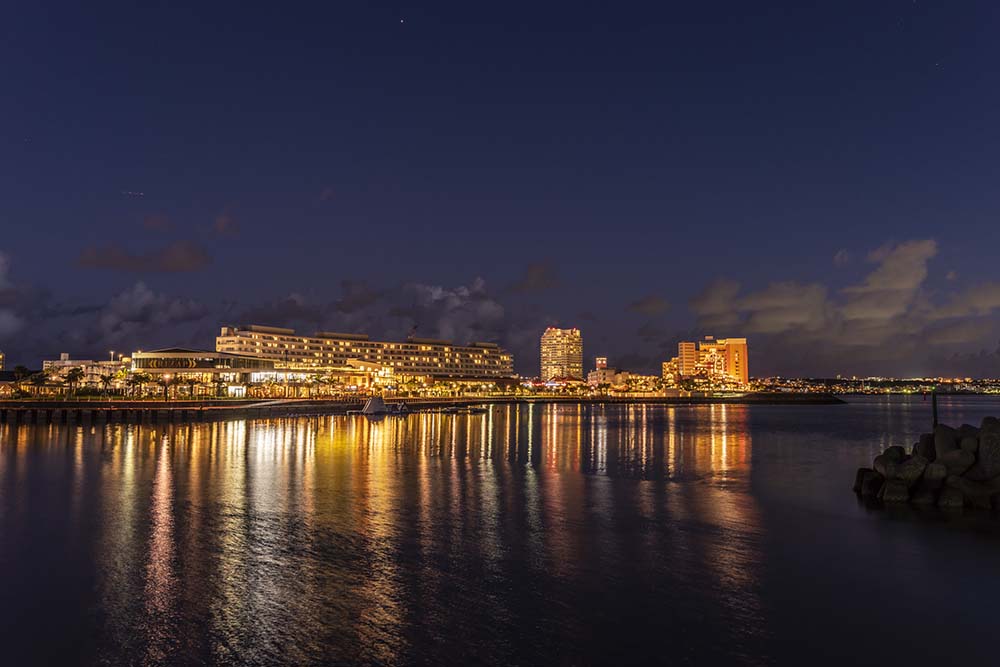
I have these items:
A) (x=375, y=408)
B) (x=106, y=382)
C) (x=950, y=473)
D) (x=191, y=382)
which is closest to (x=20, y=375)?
(x=106, y=382)

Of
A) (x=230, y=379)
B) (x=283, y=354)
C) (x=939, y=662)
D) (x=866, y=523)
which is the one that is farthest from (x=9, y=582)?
(x=283, y=354)

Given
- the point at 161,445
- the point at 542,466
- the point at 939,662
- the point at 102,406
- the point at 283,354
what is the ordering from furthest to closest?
the point at 283,354 → the point at 102,406 → the point at 161,445 → the point at 542,466 → the point at 939,662

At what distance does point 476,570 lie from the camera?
56.0ft

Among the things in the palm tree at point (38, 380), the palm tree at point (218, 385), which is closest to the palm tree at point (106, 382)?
the palm tree at point (38, 380)

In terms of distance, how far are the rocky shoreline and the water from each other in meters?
1.77

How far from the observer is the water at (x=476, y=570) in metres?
12.5

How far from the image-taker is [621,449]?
50719 mm

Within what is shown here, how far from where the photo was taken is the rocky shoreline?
24.6 m

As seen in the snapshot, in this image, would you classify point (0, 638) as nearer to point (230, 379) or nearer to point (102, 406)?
point (102, 406)

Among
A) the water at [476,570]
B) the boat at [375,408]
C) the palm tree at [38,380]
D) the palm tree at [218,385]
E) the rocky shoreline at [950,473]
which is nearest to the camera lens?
the water at [476,570]

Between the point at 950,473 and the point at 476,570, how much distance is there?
1922 cm

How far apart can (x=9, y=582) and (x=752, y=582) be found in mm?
17081

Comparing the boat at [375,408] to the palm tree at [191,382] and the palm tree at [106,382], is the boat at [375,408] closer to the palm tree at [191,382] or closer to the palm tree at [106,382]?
the palm tree at [191,382]

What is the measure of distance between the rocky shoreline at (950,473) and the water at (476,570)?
1.77 meters
